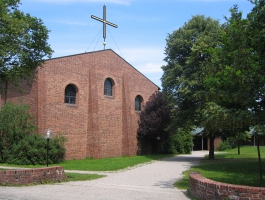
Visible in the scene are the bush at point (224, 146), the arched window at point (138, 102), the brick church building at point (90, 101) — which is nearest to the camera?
the brick church building at point (90, 101)

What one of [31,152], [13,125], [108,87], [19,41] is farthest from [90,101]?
[19,41]

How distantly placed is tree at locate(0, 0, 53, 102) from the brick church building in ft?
24.3

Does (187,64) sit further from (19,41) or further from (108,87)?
(19,41)

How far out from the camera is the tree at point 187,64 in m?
23.8

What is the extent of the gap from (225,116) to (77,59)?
17.8m

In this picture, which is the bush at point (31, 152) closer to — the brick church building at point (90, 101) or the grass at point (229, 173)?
the brick church building at point (90, 101)

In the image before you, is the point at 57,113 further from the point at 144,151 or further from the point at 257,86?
the point at 257,86

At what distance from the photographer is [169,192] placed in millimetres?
10680

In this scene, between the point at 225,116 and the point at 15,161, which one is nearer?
the point at 225,116

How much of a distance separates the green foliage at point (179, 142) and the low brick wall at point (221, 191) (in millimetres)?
24799

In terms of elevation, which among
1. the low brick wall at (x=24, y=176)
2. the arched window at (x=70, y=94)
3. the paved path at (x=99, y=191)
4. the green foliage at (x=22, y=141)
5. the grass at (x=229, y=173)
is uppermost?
the arched window at (x=70, y=94)

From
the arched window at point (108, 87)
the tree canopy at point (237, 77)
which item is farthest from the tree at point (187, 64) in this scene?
the tree canopy at point (237, 77)

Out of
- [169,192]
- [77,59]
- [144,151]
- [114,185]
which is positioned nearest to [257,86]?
[169,192]

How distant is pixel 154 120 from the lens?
30.3 m
